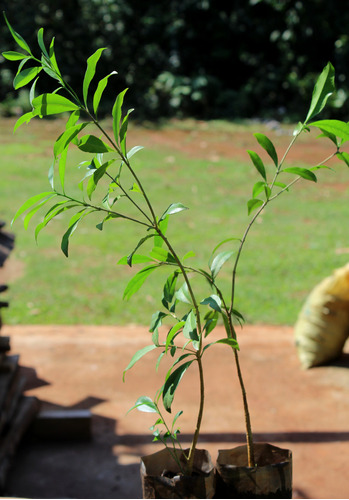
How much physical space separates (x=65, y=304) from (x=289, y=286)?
83.2 inches

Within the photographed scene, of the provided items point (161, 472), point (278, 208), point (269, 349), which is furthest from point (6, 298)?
point (161, 472)

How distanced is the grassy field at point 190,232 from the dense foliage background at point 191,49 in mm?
908

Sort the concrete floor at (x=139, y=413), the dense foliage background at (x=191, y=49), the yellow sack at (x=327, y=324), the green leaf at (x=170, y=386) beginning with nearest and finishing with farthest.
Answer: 1. the green leaf at (x=170, y=386)
2. the concrete floor at (x=139, y=413)
3. the yellow sack at (x=327, y=324)
4. the dense foliage background at (x=191, y=49)

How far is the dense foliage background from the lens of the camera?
12.9m

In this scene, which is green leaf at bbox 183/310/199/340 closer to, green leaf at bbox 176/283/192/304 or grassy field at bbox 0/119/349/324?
green leaf at bbox 176/283/192/304

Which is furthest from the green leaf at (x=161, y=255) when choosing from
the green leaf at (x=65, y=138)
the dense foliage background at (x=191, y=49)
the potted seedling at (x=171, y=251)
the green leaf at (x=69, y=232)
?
the dense foliage background at (x=191, y=49)

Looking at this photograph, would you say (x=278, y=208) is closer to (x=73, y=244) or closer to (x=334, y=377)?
(x=73, y=244)

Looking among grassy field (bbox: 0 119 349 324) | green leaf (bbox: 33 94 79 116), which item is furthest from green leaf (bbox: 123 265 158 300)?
grassy field (bbox: 0 119 349 324)

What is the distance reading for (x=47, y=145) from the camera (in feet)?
37.9

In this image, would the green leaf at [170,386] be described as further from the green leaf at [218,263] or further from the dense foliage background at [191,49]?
the dense foliage background at [191,49]

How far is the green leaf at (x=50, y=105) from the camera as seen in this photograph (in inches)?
58.1

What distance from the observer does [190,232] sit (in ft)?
26.6

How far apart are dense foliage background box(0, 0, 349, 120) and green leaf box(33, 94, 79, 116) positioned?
11.6 m

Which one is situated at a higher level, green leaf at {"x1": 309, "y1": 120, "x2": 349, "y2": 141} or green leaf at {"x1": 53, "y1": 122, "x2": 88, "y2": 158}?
green leaf at {"x1": 309, "y1": 120, "x2": 349, "y2": 141}
